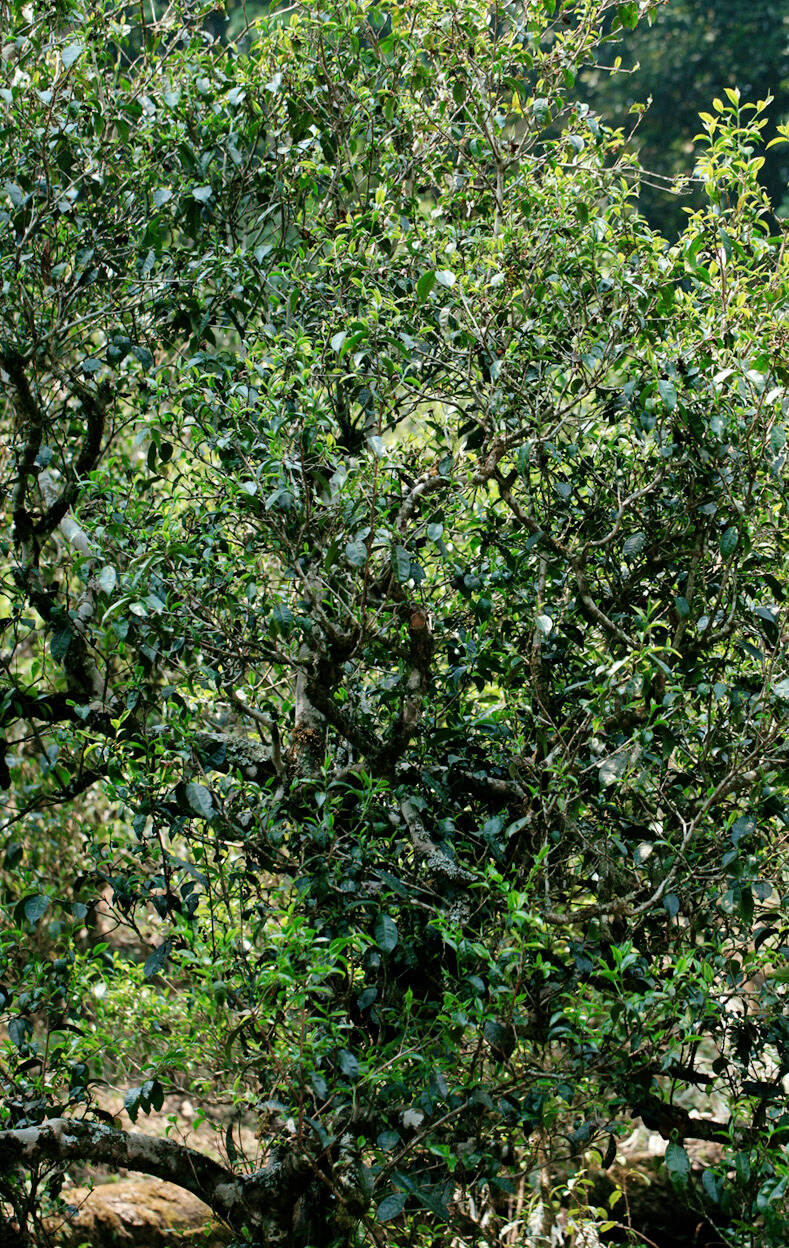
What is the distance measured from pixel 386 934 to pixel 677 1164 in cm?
78

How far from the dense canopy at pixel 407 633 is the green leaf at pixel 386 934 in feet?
0.04

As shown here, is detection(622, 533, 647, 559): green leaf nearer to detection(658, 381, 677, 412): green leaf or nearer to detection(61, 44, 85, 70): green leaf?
detection(658, 381, 677, 412): green leaf

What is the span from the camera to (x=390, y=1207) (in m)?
2.19

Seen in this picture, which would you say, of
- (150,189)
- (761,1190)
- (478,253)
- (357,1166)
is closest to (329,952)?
(357,1166)

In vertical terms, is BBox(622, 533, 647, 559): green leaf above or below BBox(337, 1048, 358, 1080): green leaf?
above

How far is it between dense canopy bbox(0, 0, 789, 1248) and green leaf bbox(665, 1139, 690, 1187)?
117 millimetres

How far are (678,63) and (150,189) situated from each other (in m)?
13.9

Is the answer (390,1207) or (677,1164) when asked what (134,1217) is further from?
(677,1164)

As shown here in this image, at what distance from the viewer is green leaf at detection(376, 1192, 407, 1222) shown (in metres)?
2.16

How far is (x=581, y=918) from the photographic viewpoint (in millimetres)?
2477

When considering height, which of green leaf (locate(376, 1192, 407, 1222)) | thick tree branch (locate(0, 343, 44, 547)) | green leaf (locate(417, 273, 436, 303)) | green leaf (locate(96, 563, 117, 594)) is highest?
thick tree branch (locate(0, 343, 44, 547))

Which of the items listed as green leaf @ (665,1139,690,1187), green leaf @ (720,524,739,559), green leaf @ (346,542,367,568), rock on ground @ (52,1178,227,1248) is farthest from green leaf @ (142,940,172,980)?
rock on ground @ (52,1178,227,1248)

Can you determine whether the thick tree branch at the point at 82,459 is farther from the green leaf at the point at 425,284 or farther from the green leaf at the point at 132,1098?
the green leaf at the point at 132,1098

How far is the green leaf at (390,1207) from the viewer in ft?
7.09
